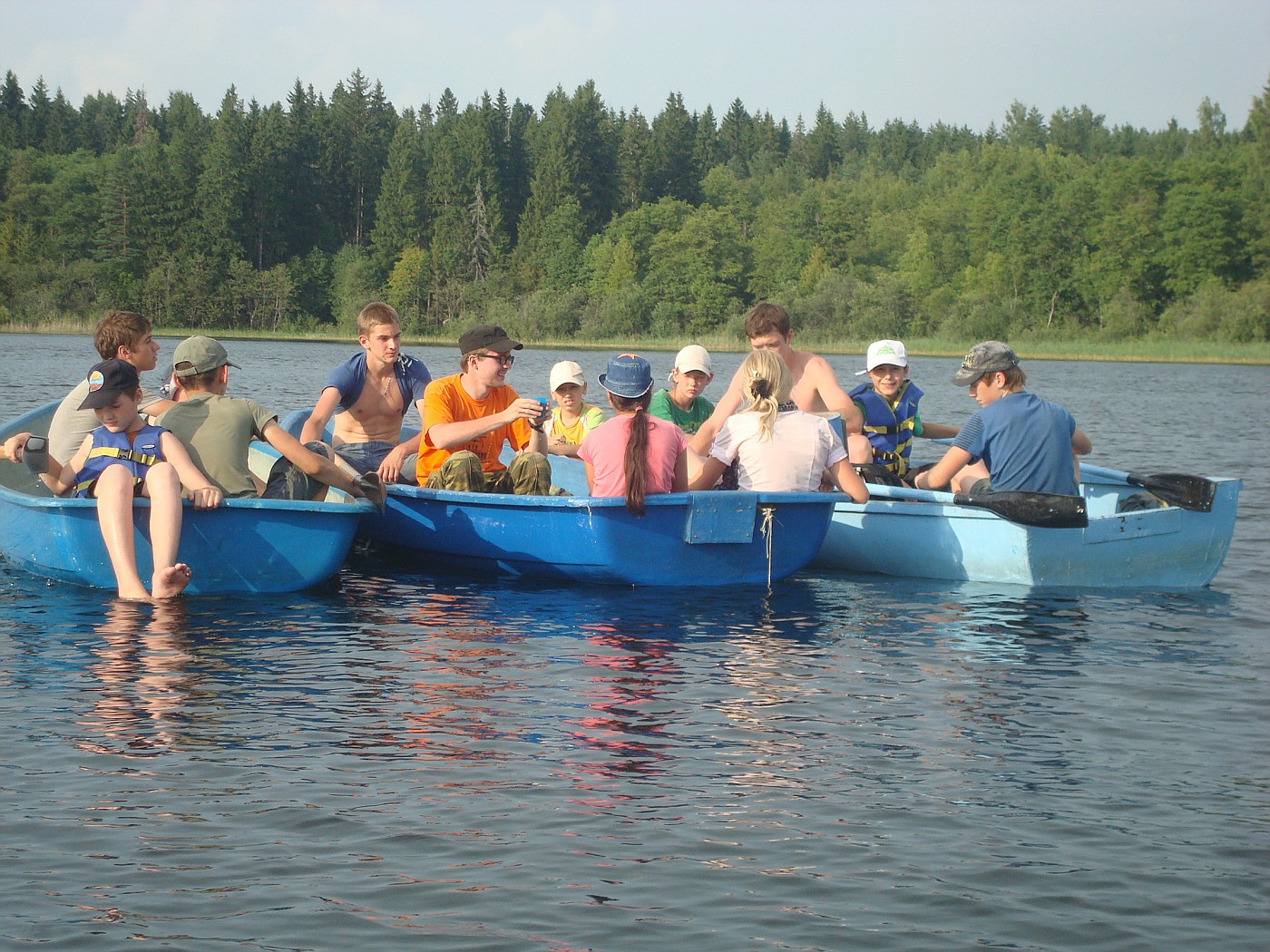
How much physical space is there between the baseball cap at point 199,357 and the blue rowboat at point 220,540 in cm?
70

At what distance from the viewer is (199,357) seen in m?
7.48

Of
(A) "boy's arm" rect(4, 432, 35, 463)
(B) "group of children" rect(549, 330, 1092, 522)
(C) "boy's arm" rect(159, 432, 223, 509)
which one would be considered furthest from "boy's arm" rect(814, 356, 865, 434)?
(A) "boy's arm" rect(4, 432, 35, 463)

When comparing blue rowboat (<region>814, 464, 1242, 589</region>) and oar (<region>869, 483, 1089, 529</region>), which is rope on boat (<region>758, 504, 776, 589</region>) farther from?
oar (<region>869, 483, 1089, 529</region>)

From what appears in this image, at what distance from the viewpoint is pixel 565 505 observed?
7.79 m

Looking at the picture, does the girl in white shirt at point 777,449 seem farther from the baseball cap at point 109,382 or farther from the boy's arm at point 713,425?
the baseball cap at point 109,382

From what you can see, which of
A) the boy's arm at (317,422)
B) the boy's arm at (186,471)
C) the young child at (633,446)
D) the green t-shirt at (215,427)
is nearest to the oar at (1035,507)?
the young child at (633,446)

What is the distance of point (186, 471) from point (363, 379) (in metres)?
1.75

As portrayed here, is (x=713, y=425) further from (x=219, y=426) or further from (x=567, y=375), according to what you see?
(x=219, y=426)

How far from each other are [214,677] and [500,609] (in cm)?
196

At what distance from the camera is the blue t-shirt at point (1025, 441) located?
26.6 feet

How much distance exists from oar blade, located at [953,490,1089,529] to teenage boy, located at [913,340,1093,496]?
0.13 metres

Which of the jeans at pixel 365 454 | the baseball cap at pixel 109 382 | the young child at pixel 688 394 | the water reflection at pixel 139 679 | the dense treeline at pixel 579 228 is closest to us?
the water reflection at pixel 139 679

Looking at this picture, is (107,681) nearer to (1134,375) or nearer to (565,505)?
Result: (565,505)

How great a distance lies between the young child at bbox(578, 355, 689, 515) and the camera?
7.51m
